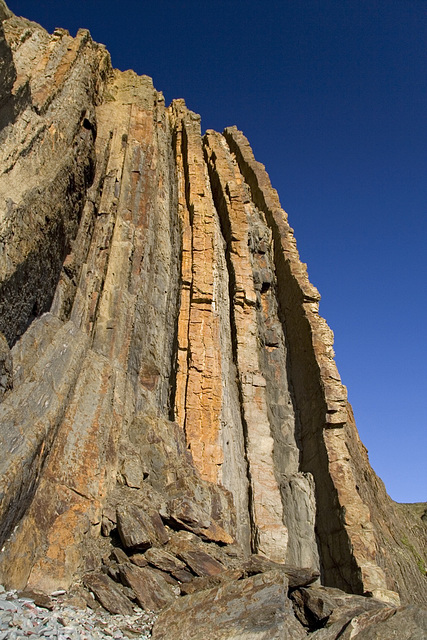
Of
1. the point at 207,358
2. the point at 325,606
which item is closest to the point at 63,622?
the point at 325,606

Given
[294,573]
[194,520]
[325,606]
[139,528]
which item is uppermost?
[194,520]

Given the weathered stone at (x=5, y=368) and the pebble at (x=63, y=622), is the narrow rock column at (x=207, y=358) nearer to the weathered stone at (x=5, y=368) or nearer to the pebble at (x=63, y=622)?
the pebble at (x=63, y=622)

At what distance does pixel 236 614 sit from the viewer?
6508 mm

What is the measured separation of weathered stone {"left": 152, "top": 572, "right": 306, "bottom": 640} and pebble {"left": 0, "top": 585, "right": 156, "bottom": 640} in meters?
0.33

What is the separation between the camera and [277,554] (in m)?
10.9

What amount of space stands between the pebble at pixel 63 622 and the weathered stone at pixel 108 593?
0.12 meters

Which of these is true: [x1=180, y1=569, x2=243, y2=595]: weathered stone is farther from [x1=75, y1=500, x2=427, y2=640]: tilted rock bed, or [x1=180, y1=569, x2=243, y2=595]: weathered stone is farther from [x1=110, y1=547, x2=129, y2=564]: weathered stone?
[x1=110, y1=547, x2=129, y2=564]: weathered stone

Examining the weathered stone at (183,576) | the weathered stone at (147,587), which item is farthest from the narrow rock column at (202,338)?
the weathered stone at (147,587)

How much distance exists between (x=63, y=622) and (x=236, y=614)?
232 centimetres

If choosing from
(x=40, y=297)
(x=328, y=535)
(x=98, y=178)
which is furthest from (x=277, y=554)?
(x=98, y=178)

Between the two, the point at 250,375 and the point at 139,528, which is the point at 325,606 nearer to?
the point at 139,528

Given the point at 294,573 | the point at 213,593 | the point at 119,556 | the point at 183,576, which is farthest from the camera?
the point at 294,573

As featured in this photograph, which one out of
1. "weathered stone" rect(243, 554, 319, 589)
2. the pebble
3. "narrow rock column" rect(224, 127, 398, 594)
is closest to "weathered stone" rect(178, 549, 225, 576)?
"weathered stone" rect(243, 554, 319, 589)

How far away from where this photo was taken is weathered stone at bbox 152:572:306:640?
613 cm
